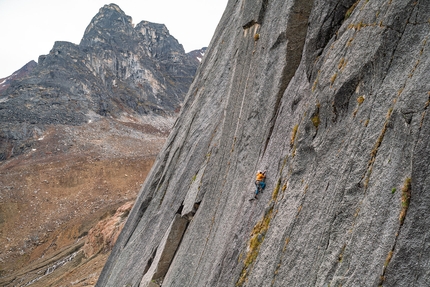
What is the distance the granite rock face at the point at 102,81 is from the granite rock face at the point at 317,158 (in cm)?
7803

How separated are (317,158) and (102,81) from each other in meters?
122

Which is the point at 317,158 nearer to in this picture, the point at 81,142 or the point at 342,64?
the point at 342,64

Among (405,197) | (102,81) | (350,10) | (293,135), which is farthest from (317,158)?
(102,81)

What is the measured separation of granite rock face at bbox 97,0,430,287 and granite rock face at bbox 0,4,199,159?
256ft

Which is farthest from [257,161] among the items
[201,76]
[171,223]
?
[201,76]

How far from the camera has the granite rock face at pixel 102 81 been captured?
89.1 metres

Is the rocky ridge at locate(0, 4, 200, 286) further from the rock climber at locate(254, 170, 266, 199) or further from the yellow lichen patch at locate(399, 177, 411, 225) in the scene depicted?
the yellow lichen patch at locate(399, 177, 411, 225)

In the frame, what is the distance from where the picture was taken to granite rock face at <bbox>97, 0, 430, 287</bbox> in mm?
5461

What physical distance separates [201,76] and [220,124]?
22.2 feet

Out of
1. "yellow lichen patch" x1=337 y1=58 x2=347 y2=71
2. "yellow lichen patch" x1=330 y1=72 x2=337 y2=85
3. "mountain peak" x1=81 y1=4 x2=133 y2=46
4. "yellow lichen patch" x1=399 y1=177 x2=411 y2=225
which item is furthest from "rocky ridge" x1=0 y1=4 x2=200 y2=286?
"yellow lichen patch" x1=399 y1=177 x2=411 y2=225

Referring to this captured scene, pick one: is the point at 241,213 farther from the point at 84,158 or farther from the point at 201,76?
the point at 84,158

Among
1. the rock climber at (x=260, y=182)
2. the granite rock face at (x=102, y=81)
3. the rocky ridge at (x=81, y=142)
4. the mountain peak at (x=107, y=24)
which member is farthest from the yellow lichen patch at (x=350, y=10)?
the mountain peak at (x=107, y=24)

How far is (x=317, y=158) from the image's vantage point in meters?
7.56

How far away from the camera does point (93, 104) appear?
10300cm
